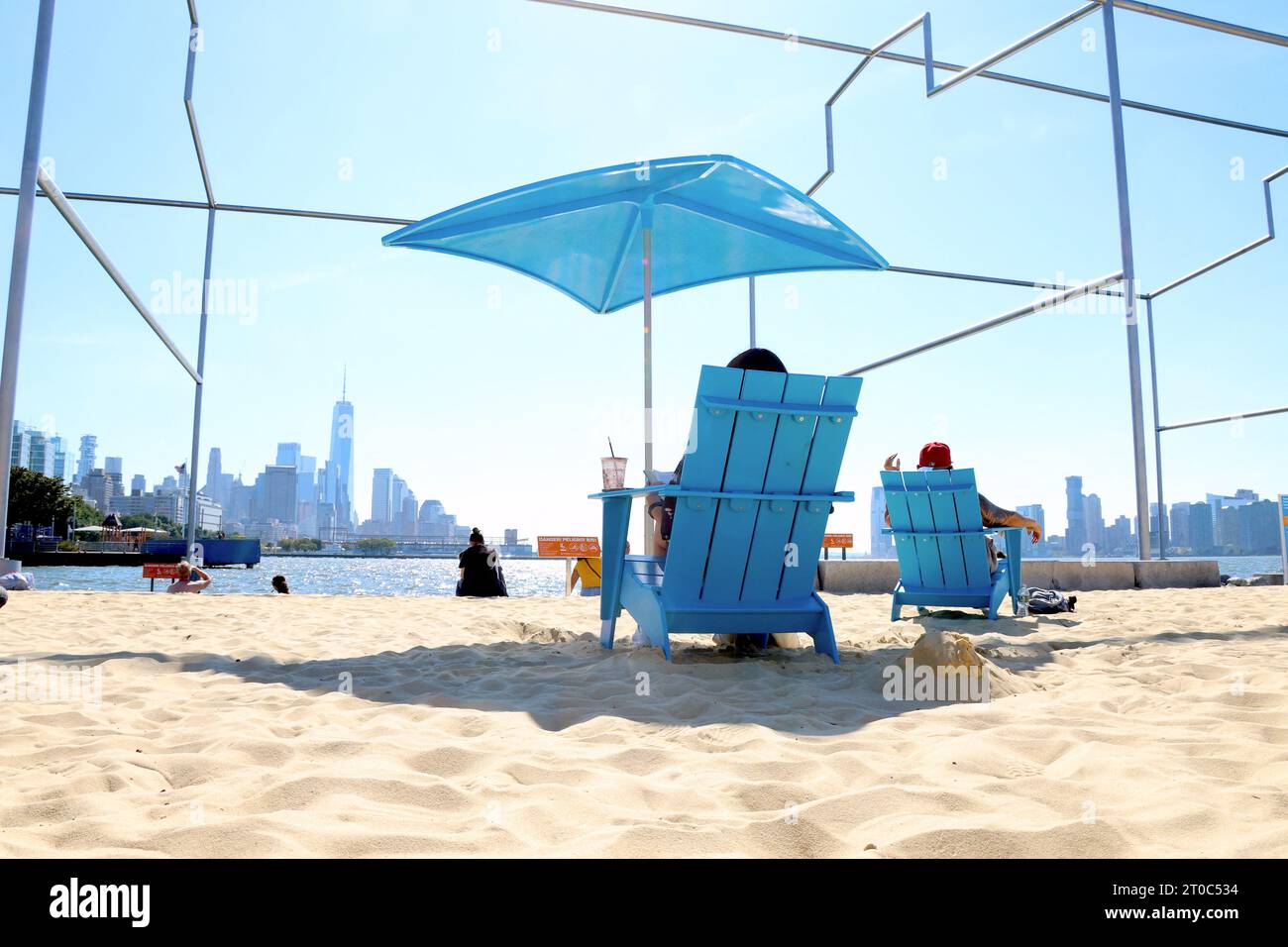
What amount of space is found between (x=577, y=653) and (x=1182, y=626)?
2.69 m

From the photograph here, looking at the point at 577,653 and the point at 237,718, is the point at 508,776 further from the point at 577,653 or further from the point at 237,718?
the point at 577,653

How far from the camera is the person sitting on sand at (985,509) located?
424 cm

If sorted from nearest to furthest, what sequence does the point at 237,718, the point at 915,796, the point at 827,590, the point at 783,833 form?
1. the point at 783,833
2. the point at 915,796
3. the point at 237,718
4. the point at 827,590

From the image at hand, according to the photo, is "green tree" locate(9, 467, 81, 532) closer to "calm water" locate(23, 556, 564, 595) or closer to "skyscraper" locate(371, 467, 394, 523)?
"calm water" locate(23, 556, 564, 595)

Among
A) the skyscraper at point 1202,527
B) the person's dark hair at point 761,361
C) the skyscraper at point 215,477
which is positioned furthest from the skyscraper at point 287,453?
the person's dark hair at point 761,361

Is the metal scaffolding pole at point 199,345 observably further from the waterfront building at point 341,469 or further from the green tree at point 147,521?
the waterfront building at point 341,469

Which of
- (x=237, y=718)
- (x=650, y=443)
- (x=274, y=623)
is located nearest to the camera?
(x=237, y=718)

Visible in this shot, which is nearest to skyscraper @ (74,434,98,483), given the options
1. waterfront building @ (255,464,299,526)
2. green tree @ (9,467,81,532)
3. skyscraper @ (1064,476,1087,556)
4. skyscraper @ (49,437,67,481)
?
skyscraper @ (49,437,67,481)

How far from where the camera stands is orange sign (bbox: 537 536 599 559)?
7.88 m

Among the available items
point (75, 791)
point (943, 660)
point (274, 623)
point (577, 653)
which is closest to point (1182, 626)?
point (943, 660)

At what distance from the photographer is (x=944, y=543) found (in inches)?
168

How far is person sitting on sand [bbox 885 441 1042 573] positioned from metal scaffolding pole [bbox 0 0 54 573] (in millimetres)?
4486

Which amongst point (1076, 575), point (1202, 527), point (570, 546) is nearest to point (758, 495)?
point (1076, 575)
